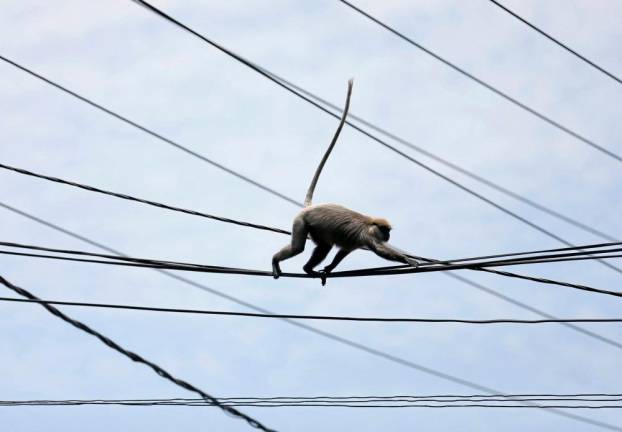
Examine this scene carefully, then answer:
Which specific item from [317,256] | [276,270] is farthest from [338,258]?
[276,270]

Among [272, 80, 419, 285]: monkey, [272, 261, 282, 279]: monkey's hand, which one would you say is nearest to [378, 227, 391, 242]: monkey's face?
[272, 80, 419, 285]: monkey

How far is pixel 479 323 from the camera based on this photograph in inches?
420

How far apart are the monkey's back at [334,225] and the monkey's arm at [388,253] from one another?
0.58 feet

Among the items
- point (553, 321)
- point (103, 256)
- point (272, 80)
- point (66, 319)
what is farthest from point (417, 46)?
point (66, 319)

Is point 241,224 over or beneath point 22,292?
over

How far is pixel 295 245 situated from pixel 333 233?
0.43m

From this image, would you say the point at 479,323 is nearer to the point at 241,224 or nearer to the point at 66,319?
the point at 241,224

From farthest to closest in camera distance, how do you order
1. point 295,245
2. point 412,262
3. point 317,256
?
point 317,256
point 295,245
point 412,262

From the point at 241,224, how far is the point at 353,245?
1.13 m

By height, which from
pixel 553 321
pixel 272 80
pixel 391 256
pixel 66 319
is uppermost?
pixel 272 80

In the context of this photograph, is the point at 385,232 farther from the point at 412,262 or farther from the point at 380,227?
the point at 412,262

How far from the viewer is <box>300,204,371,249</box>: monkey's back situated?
429 inches

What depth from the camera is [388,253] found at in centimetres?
1069

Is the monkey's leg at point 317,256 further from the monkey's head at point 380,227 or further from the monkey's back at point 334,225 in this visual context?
the monkey's head at point 380,227
